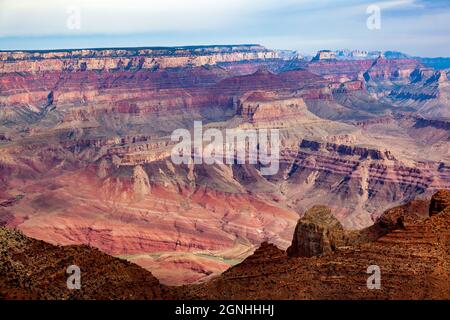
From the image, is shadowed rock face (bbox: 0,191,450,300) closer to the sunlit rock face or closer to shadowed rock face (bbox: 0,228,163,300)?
shadowed rock face (bbox: 0,228,163,300)

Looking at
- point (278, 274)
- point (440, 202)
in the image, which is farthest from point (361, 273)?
point (440, 202)

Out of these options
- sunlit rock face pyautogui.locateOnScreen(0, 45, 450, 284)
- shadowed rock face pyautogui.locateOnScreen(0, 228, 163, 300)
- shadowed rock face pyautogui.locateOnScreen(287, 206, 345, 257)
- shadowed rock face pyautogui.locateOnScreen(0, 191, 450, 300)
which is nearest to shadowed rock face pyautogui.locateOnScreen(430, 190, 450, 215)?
shadowed rock face pyautogui.locateOnScreen(0, 191, 450, 300)

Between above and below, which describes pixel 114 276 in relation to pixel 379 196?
above

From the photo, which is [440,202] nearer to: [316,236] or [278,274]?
[316,236]

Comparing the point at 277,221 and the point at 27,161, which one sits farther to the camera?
the point at 27,161

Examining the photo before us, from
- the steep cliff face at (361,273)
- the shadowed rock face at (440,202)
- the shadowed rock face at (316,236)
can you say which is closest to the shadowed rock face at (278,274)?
the steep cliff face at (361,273)

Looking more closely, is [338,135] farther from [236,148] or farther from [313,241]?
A: [313,241]

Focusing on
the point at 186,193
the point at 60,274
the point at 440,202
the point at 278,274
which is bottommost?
the point at 186,193

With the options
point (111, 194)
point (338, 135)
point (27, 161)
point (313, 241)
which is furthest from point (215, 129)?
point (313, 241)

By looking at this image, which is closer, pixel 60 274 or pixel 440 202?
pixel 60 274
